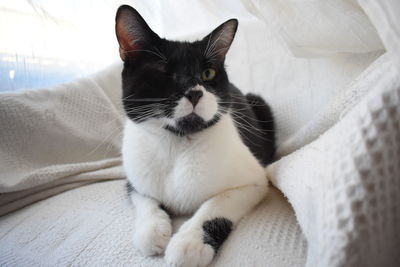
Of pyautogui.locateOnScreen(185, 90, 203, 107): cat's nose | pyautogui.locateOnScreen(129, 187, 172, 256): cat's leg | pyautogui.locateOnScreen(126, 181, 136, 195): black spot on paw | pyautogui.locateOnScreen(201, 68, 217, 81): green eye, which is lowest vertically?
pyautogui.locateOnScreen(126, 181, 136, 195): black spot on paw

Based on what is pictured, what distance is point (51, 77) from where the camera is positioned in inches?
54.1

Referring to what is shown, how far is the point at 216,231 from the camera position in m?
0.64

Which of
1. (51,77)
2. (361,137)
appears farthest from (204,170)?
(51,77)

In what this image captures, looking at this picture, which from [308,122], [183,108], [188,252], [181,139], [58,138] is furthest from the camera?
[58,138]

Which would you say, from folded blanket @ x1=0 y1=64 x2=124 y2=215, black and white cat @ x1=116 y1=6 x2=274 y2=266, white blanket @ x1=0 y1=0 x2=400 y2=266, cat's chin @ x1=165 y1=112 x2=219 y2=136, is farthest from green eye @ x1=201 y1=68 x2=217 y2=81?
folded blanket @ x1=0 y1=64 x2=124 y2=215

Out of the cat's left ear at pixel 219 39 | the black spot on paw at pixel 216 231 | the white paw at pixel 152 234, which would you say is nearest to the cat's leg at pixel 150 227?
the white paw at pixel 152 234

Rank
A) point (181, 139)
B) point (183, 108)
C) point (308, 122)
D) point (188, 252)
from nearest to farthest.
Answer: point (188, 252) → point (183, 108) → point (181, 139) → point (308, 122)

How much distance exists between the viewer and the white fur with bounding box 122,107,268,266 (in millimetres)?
742

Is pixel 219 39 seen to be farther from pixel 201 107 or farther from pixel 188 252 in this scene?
pixel 188 252

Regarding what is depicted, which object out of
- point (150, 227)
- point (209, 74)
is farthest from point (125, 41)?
point (150, 227)

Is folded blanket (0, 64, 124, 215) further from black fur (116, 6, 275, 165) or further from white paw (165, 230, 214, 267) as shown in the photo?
white paw (165, 230, 214, 267)

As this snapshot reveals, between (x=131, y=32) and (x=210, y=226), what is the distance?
583 mm

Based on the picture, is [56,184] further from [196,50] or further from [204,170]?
[196,50]

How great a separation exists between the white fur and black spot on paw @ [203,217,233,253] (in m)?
0.02
